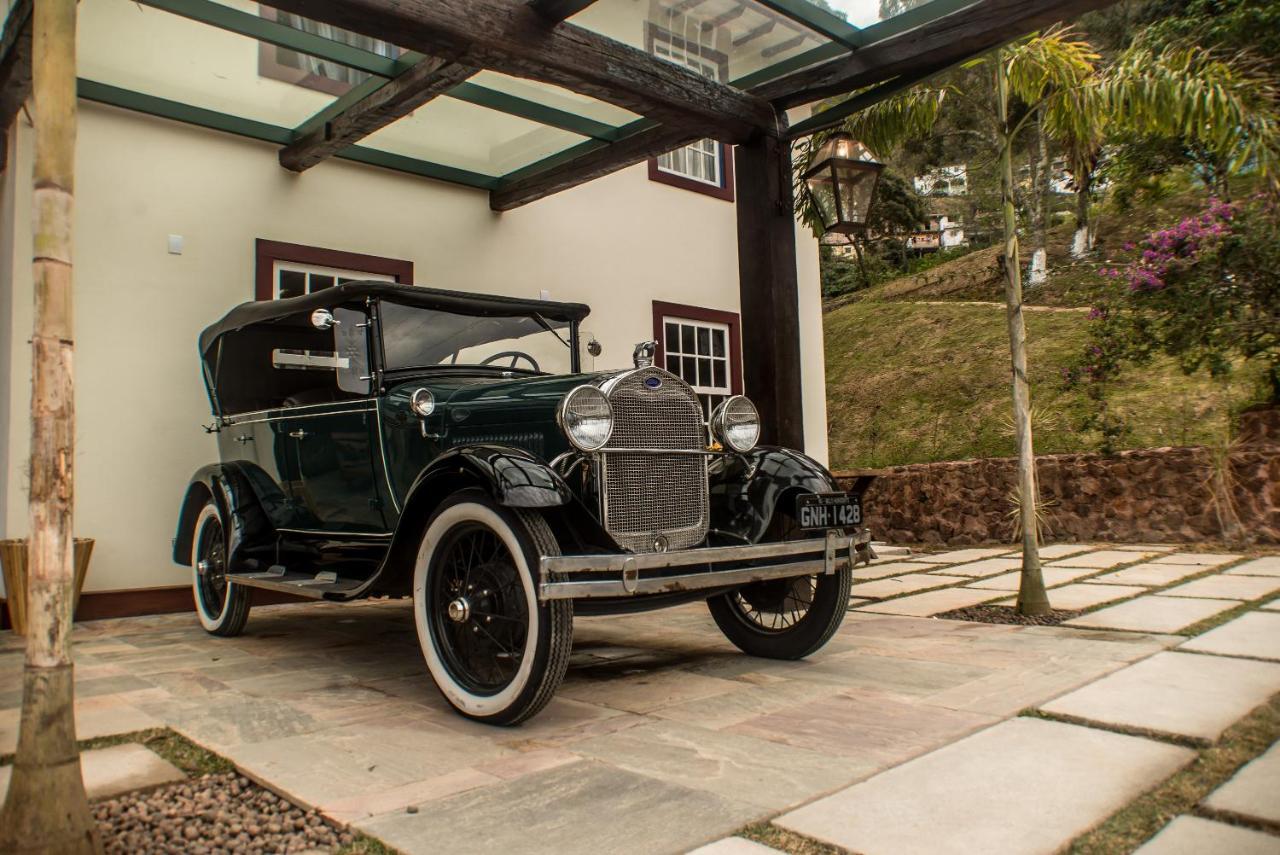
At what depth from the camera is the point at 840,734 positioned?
97.0 inches

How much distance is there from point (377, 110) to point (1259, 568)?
6153 millimetres

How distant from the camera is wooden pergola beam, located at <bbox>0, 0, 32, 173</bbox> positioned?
12.3 ft

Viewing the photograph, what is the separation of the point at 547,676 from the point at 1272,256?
6.96 metres

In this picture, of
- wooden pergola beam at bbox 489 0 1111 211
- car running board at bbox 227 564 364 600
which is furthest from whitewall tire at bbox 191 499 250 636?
wooden pergola beam at bbox 489 0 1111 211

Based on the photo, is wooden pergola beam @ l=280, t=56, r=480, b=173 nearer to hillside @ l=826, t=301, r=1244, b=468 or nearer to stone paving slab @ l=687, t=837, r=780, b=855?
stone paving slab @ l=687, t=837, r=780, b=855

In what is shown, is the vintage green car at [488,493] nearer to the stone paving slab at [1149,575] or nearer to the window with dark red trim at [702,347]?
the stone paving slab at [1149,575]

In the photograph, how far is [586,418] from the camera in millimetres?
2924

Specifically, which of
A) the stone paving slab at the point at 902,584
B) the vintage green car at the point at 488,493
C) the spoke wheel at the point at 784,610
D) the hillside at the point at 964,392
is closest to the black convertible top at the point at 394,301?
the vintage green car at the point at 488,493

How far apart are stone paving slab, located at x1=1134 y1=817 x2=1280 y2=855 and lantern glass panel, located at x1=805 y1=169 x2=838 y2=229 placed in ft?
12.0

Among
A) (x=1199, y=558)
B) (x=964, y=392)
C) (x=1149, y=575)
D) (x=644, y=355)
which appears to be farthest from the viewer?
(x=964, y=392)

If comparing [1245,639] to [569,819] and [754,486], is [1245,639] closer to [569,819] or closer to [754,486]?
[754,486]

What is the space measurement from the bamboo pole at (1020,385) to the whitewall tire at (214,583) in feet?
12.9

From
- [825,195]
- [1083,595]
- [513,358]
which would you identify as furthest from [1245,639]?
[513,358]

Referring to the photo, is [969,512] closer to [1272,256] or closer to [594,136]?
[1272,256]
